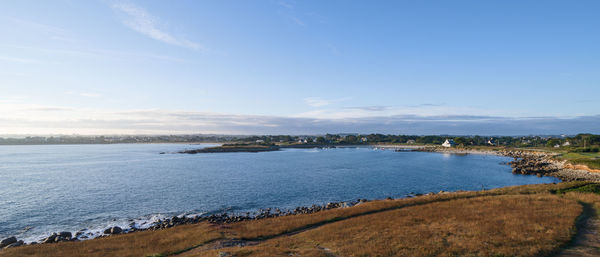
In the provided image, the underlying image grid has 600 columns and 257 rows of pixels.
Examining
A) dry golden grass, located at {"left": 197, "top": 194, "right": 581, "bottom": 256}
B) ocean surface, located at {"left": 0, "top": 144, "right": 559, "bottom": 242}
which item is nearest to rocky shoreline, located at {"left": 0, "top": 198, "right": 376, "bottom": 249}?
ocean surface, located at {"left": 0, "top": 144, "right": 559, "bottom": 242}

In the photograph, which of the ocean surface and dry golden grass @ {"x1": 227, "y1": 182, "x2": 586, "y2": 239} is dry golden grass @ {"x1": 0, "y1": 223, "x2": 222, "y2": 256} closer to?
dry golden grass @ {"x1": 227, "y1": 182, "x2": 586, "y2": 239}

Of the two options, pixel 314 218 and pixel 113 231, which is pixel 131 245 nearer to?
pixel 113 231

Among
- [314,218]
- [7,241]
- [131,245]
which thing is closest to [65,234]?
[7,241]

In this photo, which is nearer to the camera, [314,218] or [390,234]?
[390,234]

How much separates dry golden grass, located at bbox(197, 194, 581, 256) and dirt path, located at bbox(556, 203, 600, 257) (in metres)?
0.43

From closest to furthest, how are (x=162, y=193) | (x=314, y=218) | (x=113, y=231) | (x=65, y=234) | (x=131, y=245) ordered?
(x=131, y=245) < (x=65, y=234) < (x=314, y=218) < (x=113, y=231) < (x=162, y=193)

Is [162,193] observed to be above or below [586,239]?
below

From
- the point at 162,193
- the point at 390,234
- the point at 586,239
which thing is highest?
the point at 586,239

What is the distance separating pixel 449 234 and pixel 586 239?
659 cm

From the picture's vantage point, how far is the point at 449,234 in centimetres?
1719

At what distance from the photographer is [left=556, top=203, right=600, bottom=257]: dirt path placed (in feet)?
43.9

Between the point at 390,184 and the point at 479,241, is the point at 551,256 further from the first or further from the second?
the point at 390,184

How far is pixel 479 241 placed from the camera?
15.2 metres

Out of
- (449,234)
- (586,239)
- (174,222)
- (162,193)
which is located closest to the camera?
(586,239)
